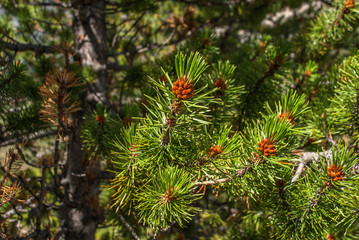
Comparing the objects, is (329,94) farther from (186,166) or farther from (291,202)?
(186,166)

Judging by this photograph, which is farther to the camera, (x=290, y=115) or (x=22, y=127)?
(x=22, y=127)

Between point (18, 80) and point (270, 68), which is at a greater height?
point (18, 80)

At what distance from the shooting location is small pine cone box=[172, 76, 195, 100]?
755mm

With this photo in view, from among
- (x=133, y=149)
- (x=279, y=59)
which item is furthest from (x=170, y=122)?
(x=279, y=59)

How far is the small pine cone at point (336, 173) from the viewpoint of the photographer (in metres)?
0.84

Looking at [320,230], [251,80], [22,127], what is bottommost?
[320,230]

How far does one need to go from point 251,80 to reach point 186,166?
0.74 m

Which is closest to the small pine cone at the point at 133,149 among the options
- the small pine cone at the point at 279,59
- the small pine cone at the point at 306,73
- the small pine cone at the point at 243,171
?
the small pine cone at the point at 243,171

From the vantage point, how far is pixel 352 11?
1573 mm

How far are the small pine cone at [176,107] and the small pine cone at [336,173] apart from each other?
550 millimetres

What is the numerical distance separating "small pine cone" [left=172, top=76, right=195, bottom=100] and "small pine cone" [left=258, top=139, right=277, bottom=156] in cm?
31

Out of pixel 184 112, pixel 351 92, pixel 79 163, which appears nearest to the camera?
pixel 184 112

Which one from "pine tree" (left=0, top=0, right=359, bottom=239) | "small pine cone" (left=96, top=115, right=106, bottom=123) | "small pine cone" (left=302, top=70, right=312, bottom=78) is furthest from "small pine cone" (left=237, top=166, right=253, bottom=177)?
"small pine cone" (left=302, top=70, right=312, bottom=78)

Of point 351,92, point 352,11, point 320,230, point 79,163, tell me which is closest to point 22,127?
point 79,163
